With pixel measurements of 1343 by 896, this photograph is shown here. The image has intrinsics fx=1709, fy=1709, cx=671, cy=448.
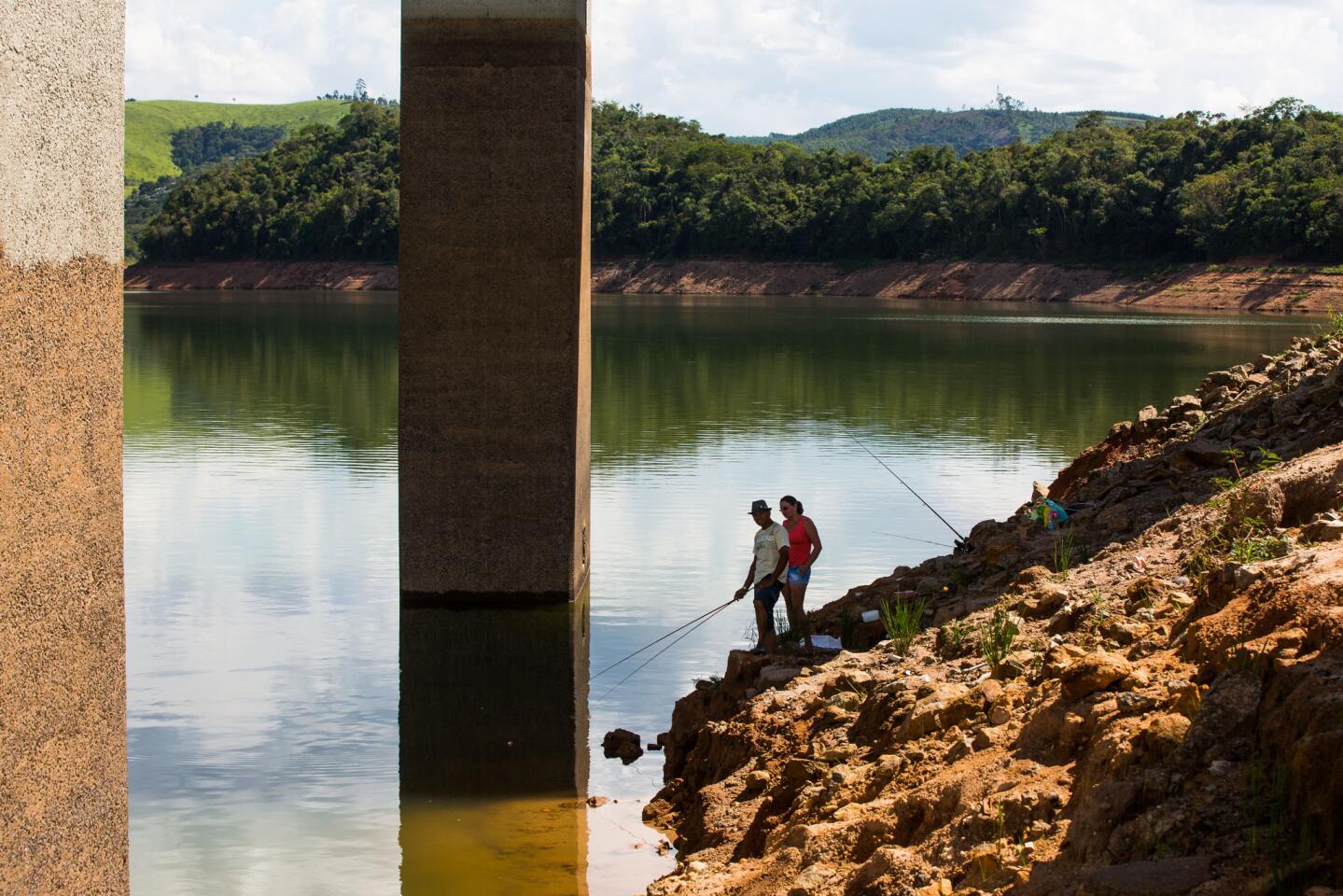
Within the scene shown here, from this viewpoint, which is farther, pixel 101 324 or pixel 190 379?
pixel 190 379

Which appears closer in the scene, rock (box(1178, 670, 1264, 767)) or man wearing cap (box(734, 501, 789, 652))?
rock (box(1178, 670, 1264, 767))

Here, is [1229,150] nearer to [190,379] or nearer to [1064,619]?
[190,379]

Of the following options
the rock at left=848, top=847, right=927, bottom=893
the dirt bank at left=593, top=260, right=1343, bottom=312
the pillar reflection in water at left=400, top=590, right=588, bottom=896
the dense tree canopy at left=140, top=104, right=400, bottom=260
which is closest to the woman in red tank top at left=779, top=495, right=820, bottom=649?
the pillar reflection in water at left=400, top=590, right=588, bottom=896

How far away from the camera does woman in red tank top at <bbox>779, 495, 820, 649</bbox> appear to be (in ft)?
38.7

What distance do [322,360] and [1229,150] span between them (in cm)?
6180

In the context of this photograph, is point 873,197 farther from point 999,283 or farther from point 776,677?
point 776,677

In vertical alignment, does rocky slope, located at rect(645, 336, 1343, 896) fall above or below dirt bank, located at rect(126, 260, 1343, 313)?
below

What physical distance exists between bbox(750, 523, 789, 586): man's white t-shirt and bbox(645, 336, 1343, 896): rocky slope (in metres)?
0.72

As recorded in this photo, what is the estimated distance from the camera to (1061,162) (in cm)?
9562

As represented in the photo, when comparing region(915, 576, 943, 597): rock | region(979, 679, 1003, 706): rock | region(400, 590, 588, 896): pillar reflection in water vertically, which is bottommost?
region(400, 590, 588, 896): pillar reflection in water

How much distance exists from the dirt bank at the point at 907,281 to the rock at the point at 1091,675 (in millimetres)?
69216

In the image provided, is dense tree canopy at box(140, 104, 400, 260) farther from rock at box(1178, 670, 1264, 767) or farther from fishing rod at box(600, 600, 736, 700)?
rock at box(1178, 670, 1264, 767)

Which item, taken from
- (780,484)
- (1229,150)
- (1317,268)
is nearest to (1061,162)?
(1229,150)

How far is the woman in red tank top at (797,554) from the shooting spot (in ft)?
38.7
